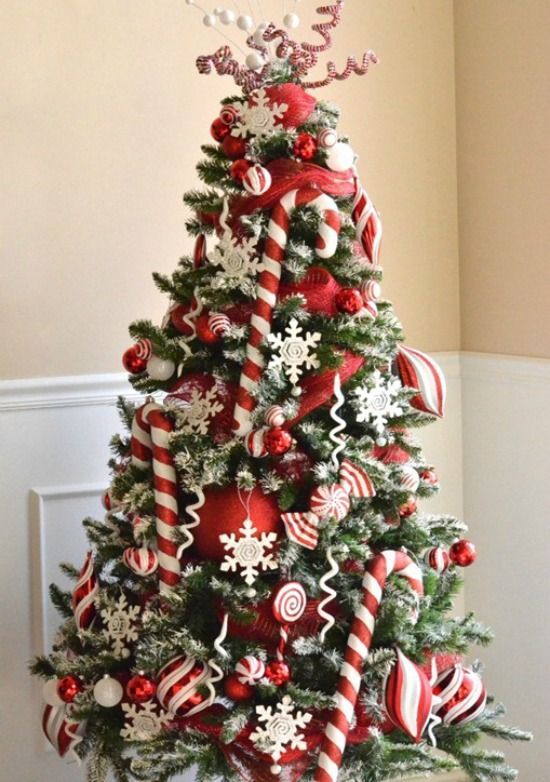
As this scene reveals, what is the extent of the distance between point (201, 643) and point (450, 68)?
5.78 ft

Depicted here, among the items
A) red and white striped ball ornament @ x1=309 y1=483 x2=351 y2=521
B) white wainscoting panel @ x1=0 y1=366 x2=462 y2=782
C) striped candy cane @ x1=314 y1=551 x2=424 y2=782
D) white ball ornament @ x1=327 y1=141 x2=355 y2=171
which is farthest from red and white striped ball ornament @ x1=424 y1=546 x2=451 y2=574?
white wainscoting panel @ x1=0 y1=366 x2=462 y2=782

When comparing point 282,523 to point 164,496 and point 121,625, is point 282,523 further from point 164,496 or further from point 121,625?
point 121,625

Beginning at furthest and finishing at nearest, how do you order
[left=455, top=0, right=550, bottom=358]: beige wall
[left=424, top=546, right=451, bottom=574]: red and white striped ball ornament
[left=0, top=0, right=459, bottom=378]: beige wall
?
[left=455, top=0, right=550, bottom=358]: beige wall
[left=0, top=0, right=459, bottom=378]: beige wall
[left=424, top=546, right=451, bottom=574]: red and white striped ball ornament

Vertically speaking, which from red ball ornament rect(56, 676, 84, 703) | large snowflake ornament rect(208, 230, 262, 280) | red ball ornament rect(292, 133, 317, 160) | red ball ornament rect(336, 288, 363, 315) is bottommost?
red ball ornament rect(56, 676, 84, 703)

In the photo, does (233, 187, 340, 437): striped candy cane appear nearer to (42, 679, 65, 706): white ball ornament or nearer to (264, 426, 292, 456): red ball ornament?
(264, 426, 292, 456): red ball ornament

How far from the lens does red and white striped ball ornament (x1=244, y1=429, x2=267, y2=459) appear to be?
5.28 feet

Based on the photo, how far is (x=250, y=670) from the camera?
1.57 meters

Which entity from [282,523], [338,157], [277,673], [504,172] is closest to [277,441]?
[282,523]

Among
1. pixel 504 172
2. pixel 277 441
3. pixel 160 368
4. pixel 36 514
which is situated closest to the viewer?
pixel 277 441

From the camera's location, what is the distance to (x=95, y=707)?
172 centimetres

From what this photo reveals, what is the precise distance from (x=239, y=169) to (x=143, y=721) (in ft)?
2.98

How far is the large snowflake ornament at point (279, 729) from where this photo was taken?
62.1 inches

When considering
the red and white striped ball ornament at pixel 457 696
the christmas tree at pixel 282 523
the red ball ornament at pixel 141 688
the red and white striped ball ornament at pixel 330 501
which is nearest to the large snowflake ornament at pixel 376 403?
the christmas tree at pixel 282 523

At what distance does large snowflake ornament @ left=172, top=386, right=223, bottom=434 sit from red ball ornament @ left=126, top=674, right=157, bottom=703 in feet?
1.31
